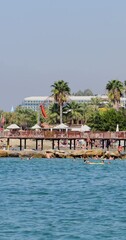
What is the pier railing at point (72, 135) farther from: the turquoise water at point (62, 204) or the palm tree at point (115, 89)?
the palm tree at point (115, 89)

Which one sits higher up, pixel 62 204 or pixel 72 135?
pixel 72 135

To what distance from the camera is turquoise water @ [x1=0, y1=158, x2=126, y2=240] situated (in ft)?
131

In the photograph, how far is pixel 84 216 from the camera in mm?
44844

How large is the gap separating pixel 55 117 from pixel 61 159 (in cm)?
7158

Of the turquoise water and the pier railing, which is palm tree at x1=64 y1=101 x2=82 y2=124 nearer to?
the pier railing

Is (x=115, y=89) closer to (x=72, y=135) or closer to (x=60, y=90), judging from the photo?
(x=60, y=90)

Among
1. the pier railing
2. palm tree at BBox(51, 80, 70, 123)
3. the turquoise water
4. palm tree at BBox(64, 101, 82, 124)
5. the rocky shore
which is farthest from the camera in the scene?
palm tree at BBox(64, 101, 82, 124)

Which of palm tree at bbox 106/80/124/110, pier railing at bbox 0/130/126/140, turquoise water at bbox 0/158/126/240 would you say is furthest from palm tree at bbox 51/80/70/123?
turquoise water at bbox 0/158/126/240

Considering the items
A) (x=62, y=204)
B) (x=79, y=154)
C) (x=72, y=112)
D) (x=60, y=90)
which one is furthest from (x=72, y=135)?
(x=62, y=204)

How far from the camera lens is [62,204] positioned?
166ft

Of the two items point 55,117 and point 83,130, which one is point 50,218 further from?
point 55,117

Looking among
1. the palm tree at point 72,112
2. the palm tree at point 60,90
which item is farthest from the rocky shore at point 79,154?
the palm tree at point 72,112

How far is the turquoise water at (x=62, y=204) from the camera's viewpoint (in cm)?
4003

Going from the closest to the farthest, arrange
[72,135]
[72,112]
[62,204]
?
1. [62,204]
2. [72,135]
3. [72,112]
